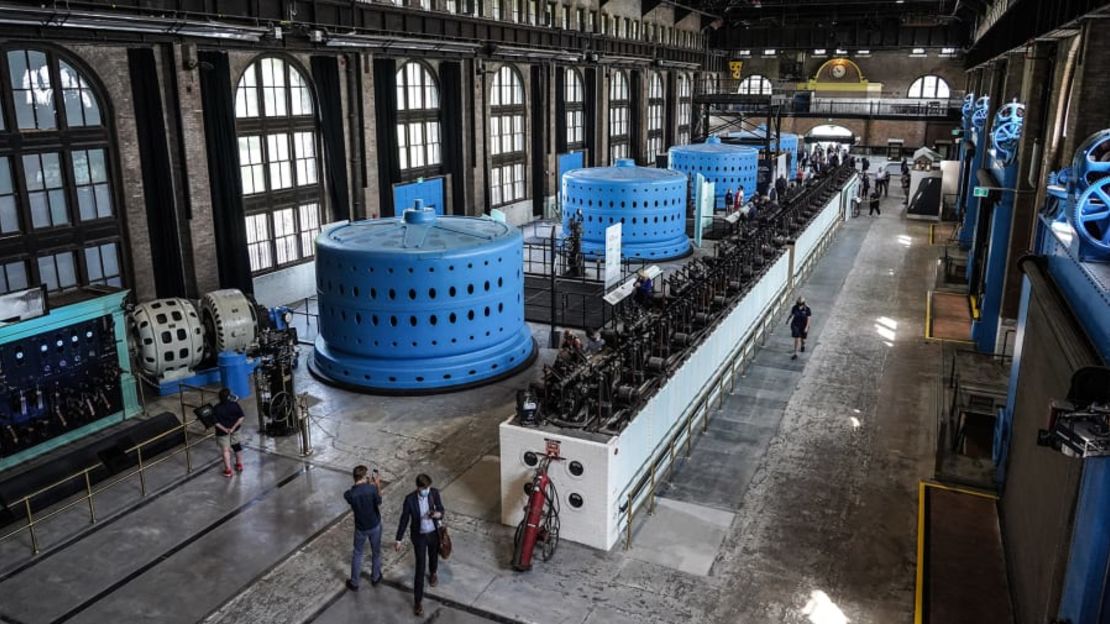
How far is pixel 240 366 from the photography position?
14.9m

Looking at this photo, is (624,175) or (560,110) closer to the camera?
(624,175)

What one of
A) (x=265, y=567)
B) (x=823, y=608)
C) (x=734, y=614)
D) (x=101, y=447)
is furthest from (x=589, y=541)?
(x=101, y=447)

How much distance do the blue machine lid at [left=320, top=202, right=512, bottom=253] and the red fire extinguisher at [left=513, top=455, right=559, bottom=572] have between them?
6.24m

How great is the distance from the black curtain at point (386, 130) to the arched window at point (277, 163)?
2493 mm

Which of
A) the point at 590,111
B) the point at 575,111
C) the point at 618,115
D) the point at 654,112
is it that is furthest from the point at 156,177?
the point at 654,112

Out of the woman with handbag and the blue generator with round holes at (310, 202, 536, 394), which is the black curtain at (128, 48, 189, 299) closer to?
the blue generator with round holes at (310, 202, 536, 394)

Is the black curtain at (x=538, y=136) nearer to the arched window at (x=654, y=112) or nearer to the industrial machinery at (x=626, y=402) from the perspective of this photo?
the arched window at (x=654, y=112)

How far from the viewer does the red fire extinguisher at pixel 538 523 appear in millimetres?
9477

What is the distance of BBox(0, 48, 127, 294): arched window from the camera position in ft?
49.5

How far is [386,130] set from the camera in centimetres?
2455

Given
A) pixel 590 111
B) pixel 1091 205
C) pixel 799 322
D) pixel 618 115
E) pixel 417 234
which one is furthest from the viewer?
pixel 618 115

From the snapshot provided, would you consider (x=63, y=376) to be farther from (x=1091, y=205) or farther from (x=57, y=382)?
(x=1091, y=205)

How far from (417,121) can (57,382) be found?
1637 centimetres

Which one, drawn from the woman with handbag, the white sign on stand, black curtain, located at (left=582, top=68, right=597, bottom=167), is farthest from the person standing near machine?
black curtain, located at (left=582, top=68, right=597, bottom=167)
